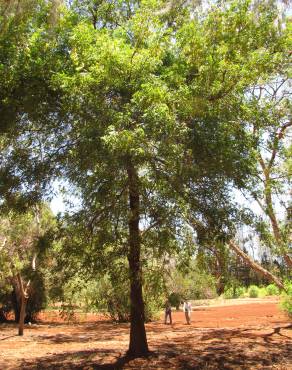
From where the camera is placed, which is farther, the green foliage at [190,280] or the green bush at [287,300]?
the green bush at [287,300]

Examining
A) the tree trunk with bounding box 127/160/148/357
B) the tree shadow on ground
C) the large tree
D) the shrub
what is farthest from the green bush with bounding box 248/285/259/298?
the large tree

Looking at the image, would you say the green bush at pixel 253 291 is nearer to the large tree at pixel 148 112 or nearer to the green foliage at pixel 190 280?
the green foliage at pixel 190 280

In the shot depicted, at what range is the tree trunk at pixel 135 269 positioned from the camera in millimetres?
8398

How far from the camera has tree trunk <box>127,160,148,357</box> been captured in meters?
8.40

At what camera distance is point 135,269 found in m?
9.27

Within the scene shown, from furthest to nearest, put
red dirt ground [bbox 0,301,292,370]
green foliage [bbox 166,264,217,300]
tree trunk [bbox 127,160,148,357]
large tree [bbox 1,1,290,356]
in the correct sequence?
red dirt ground [bbox 0,301,292,370]
green foliage [bbox 166,264,217,300]
tree trunk [bbox 127,160,148,357]
large tree [bbox 1,1,290,356]

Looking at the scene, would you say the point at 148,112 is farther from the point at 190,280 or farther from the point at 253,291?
the point at 253,291

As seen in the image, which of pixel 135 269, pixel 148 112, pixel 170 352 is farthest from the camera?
pixel 170 352

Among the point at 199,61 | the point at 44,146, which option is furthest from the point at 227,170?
the point at 44,146

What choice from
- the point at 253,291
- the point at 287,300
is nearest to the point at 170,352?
the point at 287,300

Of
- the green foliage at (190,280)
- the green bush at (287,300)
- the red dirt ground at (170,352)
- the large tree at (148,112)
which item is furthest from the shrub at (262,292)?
the large tree at (148,112)

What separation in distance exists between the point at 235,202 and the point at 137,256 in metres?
2.52

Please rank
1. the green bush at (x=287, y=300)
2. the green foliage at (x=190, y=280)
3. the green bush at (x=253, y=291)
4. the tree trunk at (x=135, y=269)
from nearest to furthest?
the tree trunk at (x=135, y=269) < the green foliage at (x=190, y=280) < the green bush at (x=287, y=300) < the green bush at (x=253, y=291)

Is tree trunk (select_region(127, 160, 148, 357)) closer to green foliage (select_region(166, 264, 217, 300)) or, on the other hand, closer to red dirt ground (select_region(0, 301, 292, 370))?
red dirt ground (select_region(0, 301, 292, 370))
